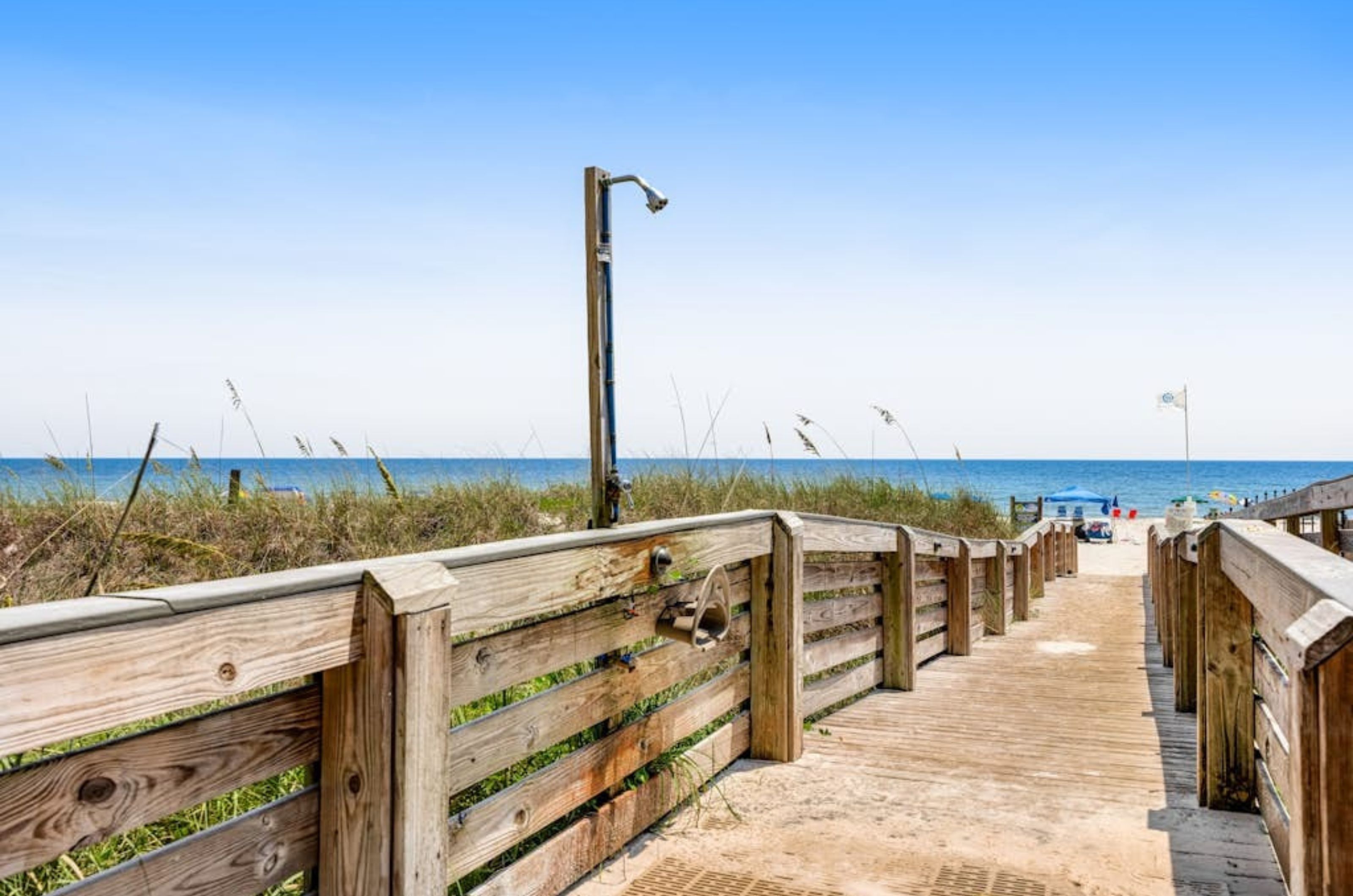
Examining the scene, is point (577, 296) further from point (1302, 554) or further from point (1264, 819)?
point (1264, 819)

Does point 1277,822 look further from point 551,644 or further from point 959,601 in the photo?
point 959,601

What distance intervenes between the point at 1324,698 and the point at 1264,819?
1995mm

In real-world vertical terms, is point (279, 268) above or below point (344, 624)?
above

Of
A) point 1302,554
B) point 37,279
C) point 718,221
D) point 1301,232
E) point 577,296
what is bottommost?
point 1302,554

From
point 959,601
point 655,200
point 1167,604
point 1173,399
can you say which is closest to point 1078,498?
point 1173,399

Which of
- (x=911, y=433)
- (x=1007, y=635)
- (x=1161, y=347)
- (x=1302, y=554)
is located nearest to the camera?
(x=1302, y=554)

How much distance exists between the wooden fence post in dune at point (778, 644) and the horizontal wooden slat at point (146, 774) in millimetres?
2437

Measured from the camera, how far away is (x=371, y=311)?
37.3 ft

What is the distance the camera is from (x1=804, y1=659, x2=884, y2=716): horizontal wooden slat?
187 inches

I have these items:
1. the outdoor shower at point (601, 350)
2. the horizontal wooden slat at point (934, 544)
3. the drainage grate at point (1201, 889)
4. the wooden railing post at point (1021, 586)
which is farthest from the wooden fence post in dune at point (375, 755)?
the wooden railing post at point (1021, 586)

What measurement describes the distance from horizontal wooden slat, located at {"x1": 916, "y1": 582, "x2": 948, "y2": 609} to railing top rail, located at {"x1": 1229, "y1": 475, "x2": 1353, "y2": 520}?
202 cm

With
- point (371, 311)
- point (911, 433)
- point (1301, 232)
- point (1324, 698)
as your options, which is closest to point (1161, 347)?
point (1301, 232)

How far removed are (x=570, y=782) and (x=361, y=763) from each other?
39.1 inches

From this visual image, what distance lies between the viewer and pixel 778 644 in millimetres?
4027
